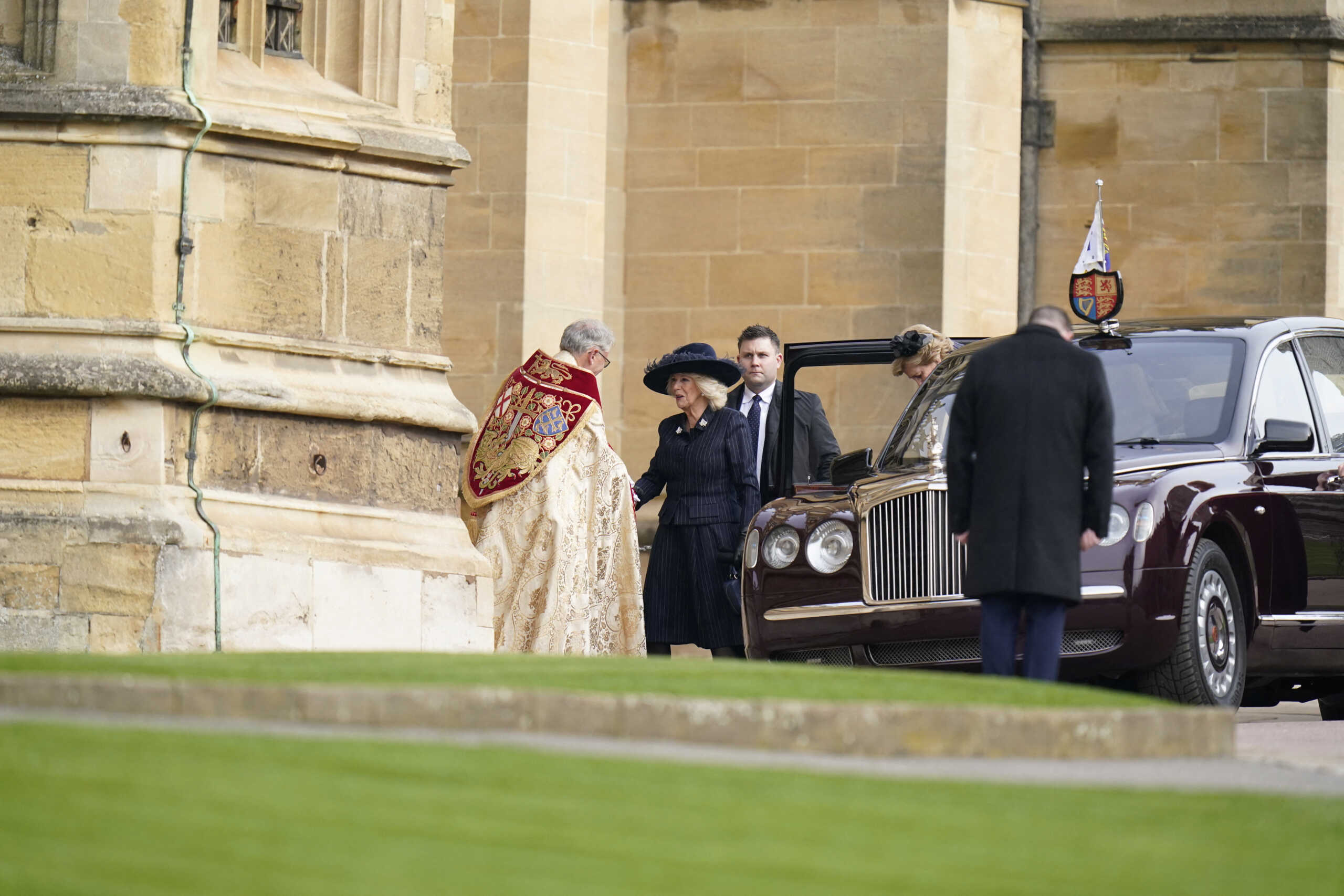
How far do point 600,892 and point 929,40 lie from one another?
41.9 feet

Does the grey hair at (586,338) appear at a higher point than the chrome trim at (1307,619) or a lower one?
higher

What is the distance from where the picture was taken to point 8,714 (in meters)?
6.33

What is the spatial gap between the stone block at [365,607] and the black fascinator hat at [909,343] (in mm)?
2525

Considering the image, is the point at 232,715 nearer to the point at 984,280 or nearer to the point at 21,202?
the point at 21,202

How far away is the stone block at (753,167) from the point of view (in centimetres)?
1673

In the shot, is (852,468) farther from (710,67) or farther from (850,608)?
(710,67)

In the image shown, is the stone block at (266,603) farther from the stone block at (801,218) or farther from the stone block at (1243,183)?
the stone block at (1243,183)

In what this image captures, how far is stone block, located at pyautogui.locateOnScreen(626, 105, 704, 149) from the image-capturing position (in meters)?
16.9

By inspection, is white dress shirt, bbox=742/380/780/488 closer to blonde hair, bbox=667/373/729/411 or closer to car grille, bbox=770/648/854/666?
blonde hair, bbox=667/373/729/411

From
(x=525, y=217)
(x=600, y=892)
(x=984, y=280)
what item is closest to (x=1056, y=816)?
(x=600, y=892)

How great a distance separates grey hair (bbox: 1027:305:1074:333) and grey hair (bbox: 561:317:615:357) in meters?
3.12

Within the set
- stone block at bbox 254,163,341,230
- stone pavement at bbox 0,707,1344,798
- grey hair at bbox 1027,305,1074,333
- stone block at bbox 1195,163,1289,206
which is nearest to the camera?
stone pavement at bbox 0,707,1344,798

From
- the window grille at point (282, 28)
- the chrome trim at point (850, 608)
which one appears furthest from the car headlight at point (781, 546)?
the window grille at point (282, 28)

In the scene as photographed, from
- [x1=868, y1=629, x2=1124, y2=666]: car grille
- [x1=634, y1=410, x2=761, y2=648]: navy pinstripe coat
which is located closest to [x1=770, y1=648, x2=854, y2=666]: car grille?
[x1=868, y1=629, x2=1124, y2=666]: car grille
